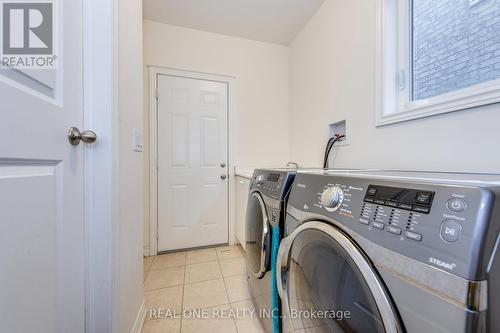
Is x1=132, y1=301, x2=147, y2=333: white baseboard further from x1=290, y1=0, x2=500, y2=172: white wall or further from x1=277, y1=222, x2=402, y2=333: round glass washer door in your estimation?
x1=290, y1=0, x2=500, y2=172: white wall

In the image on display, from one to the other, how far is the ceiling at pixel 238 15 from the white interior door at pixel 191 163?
1.87 feet

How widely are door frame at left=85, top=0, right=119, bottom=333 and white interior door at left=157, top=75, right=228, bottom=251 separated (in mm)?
1379

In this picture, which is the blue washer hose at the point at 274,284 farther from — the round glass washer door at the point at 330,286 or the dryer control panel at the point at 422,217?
the dryer control panel at the point at 422,217

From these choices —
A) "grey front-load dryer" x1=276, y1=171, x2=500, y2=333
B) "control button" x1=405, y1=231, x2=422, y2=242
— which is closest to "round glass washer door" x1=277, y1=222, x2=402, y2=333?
"grey front-load dryer" x1=276, y1=171, x2=500, y2=333

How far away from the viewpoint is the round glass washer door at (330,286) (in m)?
0.45

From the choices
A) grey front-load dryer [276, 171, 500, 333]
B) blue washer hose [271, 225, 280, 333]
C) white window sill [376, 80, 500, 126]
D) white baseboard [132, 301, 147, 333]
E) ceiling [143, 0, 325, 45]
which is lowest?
white baseboard [132, 301, 147, 333]

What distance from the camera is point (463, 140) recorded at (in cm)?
93

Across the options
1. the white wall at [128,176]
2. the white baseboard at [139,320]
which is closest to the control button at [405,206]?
the white wall at [128,176]

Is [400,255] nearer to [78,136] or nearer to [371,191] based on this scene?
[371,191]

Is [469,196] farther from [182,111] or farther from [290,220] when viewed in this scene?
[182,111]

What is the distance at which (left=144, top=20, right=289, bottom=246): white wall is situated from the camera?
2.16m

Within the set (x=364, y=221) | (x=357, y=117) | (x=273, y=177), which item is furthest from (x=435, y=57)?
(x=364, y=221)

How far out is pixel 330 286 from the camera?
60 centimetres

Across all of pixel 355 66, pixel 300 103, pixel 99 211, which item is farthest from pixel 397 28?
pixel 99 211
